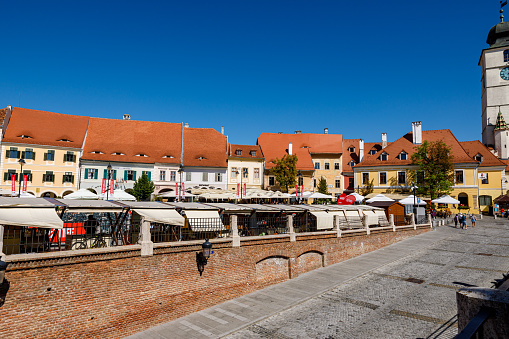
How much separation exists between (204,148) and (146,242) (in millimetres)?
35656

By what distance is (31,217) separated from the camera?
9.56m

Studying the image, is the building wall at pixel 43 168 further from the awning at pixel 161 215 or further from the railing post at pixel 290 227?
the railing post at pixel 290 227

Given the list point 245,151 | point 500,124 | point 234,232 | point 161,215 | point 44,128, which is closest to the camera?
point 161,215

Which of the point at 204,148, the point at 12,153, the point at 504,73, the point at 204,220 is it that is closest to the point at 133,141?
the point at 204,148

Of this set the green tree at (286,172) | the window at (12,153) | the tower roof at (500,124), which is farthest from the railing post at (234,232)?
the tower roof at (500,124)

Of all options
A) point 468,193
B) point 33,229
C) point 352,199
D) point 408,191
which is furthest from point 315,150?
point 33,229

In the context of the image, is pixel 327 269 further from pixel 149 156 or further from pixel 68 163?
pixel 68 163

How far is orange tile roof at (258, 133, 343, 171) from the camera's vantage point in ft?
173

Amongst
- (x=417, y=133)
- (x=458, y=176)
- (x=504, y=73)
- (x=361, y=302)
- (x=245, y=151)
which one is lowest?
(x=361, y=302)

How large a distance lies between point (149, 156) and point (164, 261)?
33412 mm

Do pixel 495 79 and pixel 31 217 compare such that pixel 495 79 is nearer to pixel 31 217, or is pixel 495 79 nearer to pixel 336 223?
pixel 336 223

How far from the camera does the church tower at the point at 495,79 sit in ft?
187

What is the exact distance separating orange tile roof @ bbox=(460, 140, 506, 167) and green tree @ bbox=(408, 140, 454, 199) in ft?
15.7

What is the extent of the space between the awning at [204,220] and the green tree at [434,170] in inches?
1453
